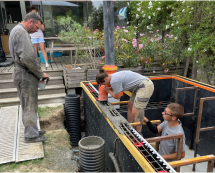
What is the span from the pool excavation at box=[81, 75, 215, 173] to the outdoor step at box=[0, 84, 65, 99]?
41.1 inches

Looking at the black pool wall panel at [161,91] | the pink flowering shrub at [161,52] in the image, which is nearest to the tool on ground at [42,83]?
the black pool wall panel at [161,91]

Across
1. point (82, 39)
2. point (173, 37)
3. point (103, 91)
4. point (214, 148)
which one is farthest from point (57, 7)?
point (214, 148)

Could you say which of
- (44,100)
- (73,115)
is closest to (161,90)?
(73,115)

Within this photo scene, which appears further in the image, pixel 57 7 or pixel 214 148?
pixel 57 7

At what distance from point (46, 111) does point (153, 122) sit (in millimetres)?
2637

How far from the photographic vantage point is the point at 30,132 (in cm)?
303

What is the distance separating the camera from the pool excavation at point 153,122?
1.74 metres

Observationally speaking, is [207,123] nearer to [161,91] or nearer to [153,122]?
[161,91]

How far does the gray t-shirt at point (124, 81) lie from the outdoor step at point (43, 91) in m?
2.68

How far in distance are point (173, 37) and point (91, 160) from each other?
15.9 ft

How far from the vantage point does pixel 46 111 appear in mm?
4359

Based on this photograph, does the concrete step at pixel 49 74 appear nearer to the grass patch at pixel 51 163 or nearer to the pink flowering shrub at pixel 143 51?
the pink flowering shrub at pixel 143 51

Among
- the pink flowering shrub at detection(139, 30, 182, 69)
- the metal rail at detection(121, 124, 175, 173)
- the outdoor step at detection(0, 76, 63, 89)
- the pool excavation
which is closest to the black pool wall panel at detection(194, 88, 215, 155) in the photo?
the pool excavation

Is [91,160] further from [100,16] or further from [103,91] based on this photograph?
[100,16]
